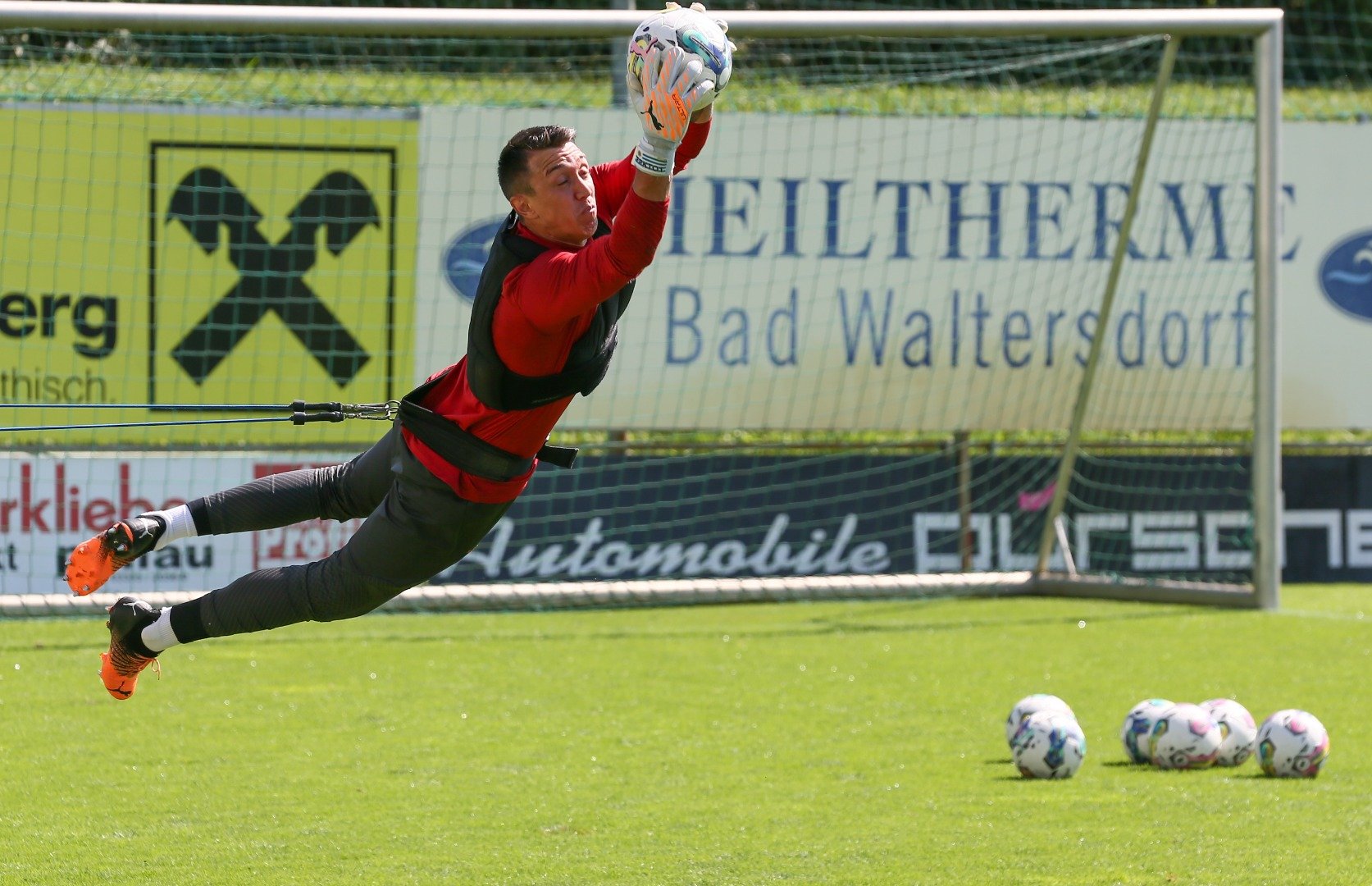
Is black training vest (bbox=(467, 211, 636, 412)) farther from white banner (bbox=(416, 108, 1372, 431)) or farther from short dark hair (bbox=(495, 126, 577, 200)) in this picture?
white banner (bbox=(416, 108, 1372, 431))

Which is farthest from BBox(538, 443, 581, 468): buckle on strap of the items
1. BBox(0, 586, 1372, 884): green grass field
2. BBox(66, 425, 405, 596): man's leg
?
BBox(0, 586, 1372, 884): green grass field

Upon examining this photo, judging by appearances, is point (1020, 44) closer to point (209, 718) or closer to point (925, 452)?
point (925, 452)

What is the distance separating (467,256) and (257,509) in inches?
239

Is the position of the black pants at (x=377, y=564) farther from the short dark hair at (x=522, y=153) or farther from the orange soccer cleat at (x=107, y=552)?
the short dark hair at (x=522, y=153)

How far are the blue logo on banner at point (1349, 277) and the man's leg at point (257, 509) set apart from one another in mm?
8873

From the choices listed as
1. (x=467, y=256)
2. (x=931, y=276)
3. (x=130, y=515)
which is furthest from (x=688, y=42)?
(x=931, y=276)

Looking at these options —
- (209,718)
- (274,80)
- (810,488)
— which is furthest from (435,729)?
(274,80)

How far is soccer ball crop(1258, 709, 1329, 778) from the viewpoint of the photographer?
6.05m

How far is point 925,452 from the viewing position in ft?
38.2

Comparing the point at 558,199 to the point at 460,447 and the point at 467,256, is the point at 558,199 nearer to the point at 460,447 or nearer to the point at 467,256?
the point at 460,447

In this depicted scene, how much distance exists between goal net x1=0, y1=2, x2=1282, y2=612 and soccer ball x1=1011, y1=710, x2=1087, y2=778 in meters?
4.27

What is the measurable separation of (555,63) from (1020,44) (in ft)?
15.0

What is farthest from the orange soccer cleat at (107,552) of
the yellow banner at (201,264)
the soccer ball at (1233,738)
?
the yellow banner at (201,264)

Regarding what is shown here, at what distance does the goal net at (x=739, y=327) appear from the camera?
10.4m
